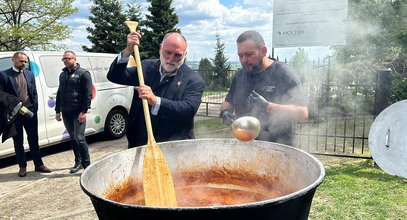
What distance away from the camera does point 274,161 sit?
2209mm

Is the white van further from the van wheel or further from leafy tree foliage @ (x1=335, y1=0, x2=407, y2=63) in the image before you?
leafy tree foliage @ (x1=335, y1=0, x2=407, y2=63)

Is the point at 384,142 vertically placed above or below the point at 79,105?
below

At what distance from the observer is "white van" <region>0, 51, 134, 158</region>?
5617 mm

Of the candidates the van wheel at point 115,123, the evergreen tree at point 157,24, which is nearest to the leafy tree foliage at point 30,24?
the evergreen tree at point 157,24

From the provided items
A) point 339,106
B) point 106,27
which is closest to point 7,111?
point 339,106

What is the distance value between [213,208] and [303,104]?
1700mm

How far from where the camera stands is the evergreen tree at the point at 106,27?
23.2 meters

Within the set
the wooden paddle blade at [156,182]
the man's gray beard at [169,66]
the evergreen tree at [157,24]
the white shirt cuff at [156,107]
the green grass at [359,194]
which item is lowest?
the green grass at [359,194]

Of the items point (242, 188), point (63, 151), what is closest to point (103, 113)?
point (63, 151)

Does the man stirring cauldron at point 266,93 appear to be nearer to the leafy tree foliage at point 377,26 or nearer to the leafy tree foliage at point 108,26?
the leafy tree foliage at point 377,26

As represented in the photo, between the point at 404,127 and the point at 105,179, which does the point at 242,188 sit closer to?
the point at 105,179

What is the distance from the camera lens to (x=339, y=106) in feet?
31.0

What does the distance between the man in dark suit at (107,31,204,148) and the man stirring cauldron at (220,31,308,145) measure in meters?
0.36

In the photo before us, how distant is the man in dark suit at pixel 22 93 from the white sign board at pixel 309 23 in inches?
166
